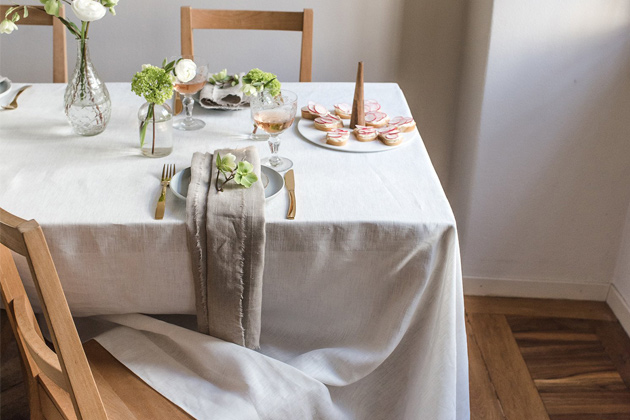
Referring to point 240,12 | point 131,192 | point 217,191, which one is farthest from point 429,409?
point 240,12

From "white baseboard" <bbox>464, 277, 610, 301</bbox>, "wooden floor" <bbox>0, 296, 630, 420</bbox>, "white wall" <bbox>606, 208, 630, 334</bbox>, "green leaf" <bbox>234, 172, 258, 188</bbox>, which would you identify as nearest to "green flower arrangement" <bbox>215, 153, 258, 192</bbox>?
"green leaf" <bbox>234, 172, 258, 188</bbox>

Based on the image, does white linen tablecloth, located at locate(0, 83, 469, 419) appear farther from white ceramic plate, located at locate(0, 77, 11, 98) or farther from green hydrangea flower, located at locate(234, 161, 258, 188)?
white ceramic plate, located at locate(0, 77, 11, 98)

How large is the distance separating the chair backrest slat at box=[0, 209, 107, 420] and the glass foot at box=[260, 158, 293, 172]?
19.4 inches

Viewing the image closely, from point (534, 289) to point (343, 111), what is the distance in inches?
38.8

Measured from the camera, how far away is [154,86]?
120 cm

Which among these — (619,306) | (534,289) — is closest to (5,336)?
(534,289)

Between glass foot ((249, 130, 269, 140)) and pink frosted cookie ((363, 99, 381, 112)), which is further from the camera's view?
pink frosted cookie ((363, 99, 381, 112))

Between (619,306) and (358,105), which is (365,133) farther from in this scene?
(619,306)

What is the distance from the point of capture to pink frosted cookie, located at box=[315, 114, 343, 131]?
1398 mm

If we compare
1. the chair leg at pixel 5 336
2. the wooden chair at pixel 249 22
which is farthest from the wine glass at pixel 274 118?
the chair leg at pixel 5 336

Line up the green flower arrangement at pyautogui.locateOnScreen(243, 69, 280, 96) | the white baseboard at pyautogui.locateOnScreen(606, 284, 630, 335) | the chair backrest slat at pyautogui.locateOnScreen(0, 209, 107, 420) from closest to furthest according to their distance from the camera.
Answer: the chair backrest slat at pyautogui.locateOnScreen(0, 209, 107, 420), the green flower arrangement at pyautogui.locateOnScreen(243, 69, 280, 96), the white baseboard at pyautogui.locateOnScreen(606, 284, 630, 335)

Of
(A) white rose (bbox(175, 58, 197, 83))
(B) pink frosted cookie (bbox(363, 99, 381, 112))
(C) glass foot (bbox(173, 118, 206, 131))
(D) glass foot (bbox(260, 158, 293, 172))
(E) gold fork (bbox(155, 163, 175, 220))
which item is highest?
(A) white rose (bbox(175, 58, 197, 83))

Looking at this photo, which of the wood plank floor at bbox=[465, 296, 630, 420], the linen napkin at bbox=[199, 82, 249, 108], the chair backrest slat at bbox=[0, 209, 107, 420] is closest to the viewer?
the chair backrest slat at bbox=[0, 209, 107, 420]

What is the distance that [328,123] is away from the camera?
4.60 feet
